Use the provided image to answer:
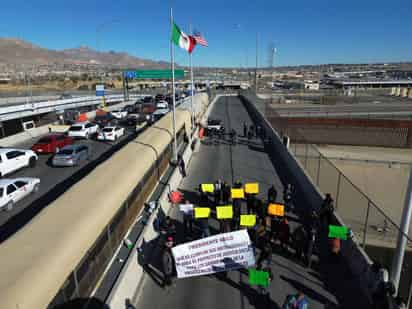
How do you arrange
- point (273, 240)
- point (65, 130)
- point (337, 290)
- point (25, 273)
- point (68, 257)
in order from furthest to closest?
point (65, 130) < point (273, 240) < point (337, 290) < point (68, 257) < point (25, 273)

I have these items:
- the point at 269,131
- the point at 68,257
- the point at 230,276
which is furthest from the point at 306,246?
the point at 269,131

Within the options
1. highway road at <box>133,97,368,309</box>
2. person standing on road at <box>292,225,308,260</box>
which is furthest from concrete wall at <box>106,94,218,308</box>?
person standing on road at <box>292,225,308,260</box>

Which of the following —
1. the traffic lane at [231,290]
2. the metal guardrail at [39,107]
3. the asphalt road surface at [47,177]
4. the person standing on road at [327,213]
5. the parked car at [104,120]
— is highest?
the metal guardrail at [39,107]

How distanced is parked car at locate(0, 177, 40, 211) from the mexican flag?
11191 mm

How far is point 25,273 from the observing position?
17.3 ft

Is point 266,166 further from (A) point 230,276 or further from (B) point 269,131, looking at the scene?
(A) point 230,276

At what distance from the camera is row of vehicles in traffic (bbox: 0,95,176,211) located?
14.0 metres

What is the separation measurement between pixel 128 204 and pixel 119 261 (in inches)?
86.6

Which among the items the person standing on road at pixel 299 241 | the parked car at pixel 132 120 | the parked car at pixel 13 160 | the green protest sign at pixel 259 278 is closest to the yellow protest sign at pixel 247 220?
the person standing on road at pixel 299 241

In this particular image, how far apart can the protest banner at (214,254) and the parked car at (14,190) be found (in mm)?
9296

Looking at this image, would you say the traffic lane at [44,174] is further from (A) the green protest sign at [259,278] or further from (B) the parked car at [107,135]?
(A) the green protest sign at [259,278]

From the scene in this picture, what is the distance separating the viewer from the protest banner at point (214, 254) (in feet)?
28.8

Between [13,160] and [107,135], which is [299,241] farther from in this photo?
[107,135]

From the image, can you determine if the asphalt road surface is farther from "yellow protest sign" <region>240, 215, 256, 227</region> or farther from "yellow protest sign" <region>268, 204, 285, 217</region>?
"yellow protest sign" <region>268, 204, 285, 217</region>
